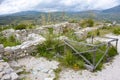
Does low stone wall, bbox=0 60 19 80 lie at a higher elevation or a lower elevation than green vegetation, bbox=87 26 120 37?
higher

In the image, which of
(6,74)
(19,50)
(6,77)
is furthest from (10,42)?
(6,77)

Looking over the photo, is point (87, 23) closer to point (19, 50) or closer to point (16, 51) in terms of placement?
point (19, 50)

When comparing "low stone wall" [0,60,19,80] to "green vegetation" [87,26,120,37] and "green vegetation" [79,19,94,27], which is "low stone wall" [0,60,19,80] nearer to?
"green vegetation" [87,26,120,37]

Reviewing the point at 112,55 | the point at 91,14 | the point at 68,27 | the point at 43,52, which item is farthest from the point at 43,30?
the point at 112,55

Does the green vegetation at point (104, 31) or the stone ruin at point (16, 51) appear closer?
the stone ruin at point (16, 51)

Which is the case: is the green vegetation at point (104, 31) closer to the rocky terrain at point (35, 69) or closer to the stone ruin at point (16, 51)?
the stone ruin at point (16, 51)

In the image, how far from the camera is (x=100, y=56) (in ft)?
29.7

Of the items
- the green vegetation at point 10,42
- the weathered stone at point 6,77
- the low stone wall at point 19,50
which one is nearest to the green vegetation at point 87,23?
the green vegetation at point 10,42

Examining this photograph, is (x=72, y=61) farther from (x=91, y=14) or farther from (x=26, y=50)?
(x=91, y=14)

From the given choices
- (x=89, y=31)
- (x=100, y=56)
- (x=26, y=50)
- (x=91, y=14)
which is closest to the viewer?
(x=100, y=56)

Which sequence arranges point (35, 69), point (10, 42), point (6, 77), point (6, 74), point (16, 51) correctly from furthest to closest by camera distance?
point (10, 42), point (16, 51), point (35, 69), point (6, 74), point (6, 77)

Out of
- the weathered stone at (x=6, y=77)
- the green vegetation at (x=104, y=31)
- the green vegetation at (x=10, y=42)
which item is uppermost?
the weathered stone at (x=6, y=77)

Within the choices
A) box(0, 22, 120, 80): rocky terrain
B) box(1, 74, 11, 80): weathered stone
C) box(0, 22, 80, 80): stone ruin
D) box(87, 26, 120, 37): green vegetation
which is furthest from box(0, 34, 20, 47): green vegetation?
box(1, 74, 11, 80): weathered stone

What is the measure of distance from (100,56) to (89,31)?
6372mm
